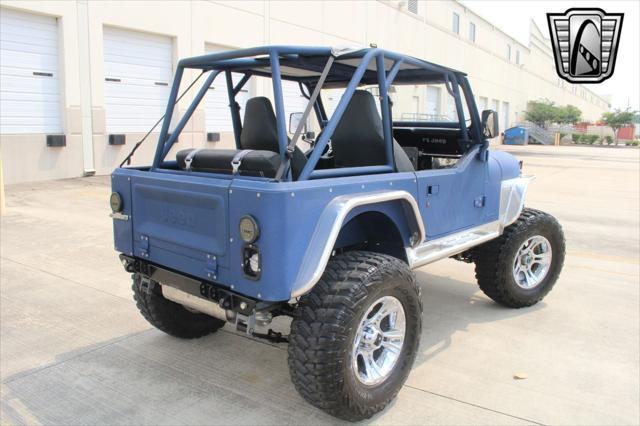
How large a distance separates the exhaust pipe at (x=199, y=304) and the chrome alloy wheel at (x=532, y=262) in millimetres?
2867

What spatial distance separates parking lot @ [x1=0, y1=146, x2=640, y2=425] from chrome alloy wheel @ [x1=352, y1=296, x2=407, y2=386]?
0.26 m

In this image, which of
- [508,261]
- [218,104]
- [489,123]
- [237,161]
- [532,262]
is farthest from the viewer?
[218,104]

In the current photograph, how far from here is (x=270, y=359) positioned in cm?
387

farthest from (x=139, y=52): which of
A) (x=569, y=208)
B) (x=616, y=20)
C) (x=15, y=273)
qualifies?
(x=616, y=20)

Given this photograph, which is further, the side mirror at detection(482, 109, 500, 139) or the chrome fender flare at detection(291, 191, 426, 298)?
the side mirror at detection(482, 109, 500, 139)

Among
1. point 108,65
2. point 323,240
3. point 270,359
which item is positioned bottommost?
point 270,359

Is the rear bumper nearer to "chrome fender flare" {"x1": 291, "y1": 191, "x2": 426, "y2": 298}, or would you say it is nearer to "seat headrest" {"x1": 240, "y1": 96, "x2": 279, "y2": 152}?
"chrome fender flare" {"x1": 291, "y1": 191, "x2": 426, "y2": 298}

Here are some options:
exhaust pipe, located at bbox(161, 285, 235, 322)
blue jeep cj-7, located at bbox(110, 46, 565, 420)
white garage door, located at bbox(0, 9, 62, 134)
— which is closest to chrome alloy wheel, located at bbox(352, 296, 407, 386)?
blue jeep cj-7, located at bbox(110, 46, 565, 420)

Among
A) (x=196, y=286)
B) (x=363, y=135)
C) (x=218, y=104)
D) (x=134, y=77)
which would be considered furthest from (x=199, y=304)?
(x=218, y=104)

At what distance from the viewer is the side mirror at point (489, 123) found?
4277 millimetres

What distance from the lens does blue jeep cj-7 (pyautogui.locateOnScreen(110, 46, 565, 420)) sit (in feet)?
9.09

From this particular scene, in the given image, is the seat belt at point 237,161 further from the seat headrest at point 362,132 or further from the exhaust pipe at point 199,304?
the seat headrest at point 362,132

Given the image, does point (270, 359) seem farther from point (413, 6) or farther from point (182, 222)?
point (413, 6)

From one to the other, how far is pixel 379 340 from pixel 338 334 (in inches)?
21.6
